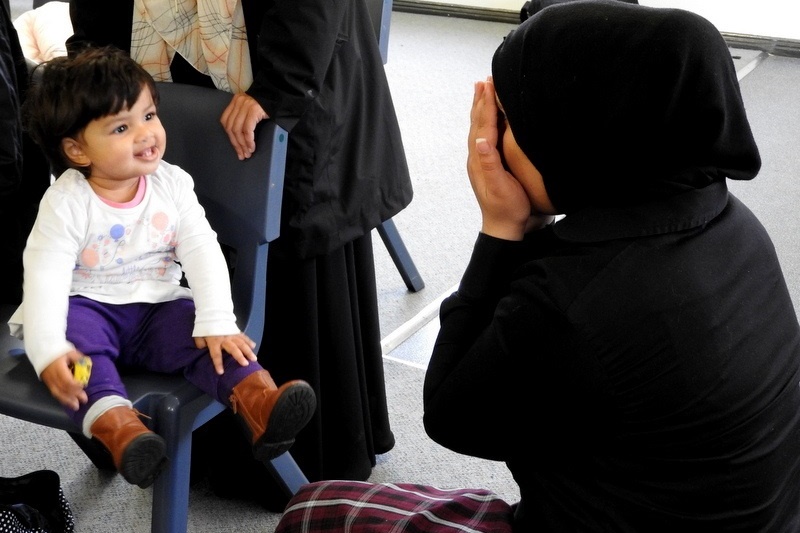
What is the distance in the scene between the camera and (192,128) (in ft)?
5.14

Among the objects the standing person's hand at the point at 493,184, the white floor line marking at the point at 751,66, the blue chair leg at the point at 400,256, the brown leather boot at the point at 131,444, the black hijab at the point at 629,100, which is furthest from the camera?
the white floor line marking at the point at 751,66

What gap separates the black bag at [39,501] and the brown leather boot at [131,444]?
1.50 ft

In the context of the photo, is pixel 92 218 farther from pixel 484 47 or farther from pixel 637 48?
pixel 484 47

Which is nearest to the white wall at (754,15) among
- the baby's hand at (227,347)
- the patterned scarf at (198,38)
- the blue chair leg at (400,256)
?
the blue chair leg at (400,256)

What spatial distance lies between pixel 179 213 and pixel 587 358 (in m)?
0.82

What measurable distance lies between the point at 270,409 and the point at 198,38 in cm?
66

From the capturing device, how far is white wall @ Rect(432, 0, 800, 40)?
16.0ft

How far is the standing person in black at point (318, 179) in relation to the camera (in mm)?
1474

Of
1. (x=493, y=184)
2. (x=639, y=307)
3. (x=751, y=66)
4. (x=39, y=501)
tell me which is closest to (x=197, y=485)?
(x=39, y=501)

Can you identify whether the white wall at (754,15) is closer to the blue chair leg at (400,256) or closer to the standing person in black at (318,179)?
the blue chair leg at (400,256)

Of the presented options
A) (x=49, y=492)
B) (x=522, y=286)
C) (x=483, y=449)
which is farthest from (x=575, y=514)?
(x=49, y=492)

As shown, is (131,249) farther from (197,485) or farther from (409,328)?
(409,328)

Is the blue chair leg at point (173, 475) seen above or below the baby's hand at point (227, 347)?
below

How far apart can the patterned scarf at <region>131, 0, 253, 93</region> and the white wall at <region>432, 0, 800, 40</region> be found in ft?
12.5
